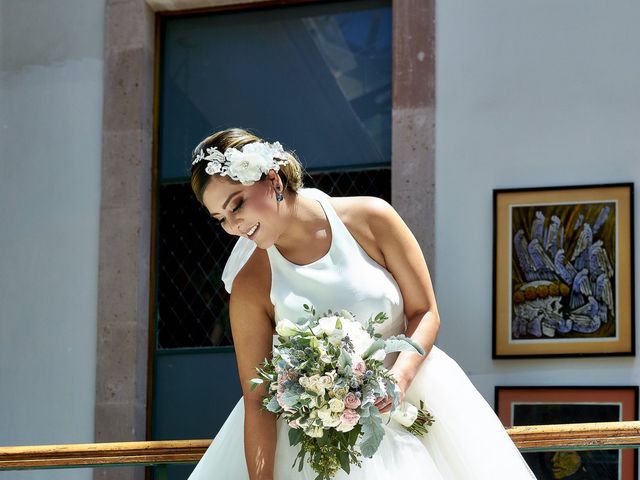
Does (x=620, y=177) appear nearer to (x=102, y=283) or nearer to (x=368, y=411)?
(x=102, y=283)

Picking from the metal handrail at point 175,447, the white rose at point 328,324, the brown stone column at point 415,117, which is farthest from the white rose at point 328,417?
the brown stone column at point 415,117

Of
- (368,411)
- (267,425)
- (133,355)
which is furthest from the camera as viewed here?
(133,355)

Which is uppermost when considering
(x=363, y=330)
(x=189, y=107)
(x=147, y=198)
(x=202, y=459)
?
(x=189, y=107)

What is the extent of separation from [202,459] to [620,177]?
123 inches

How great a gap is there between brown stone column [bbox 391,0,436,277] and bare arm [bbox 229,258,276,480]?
268 cm

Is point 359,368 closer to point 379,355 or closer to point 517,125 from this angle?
point 379,355

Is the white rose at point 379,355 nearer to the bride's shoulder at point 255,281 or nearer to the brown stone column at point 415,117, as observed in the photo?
the bride's shoulder at point 255,281

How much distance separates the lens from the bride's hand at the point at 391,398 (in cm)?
365

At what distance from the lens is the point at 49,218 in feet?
24.3

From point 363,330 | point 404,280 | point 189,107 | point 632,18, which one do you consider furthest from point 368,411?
point 189,107

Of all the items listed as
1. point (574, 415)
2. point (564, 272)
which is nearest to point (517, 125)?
point (564, 272)

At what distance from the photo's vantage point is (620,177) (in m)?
6.50

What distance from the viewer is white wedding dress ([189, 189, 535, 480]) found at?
12.5 ft

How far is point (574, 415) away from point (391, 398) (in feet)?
9.53
